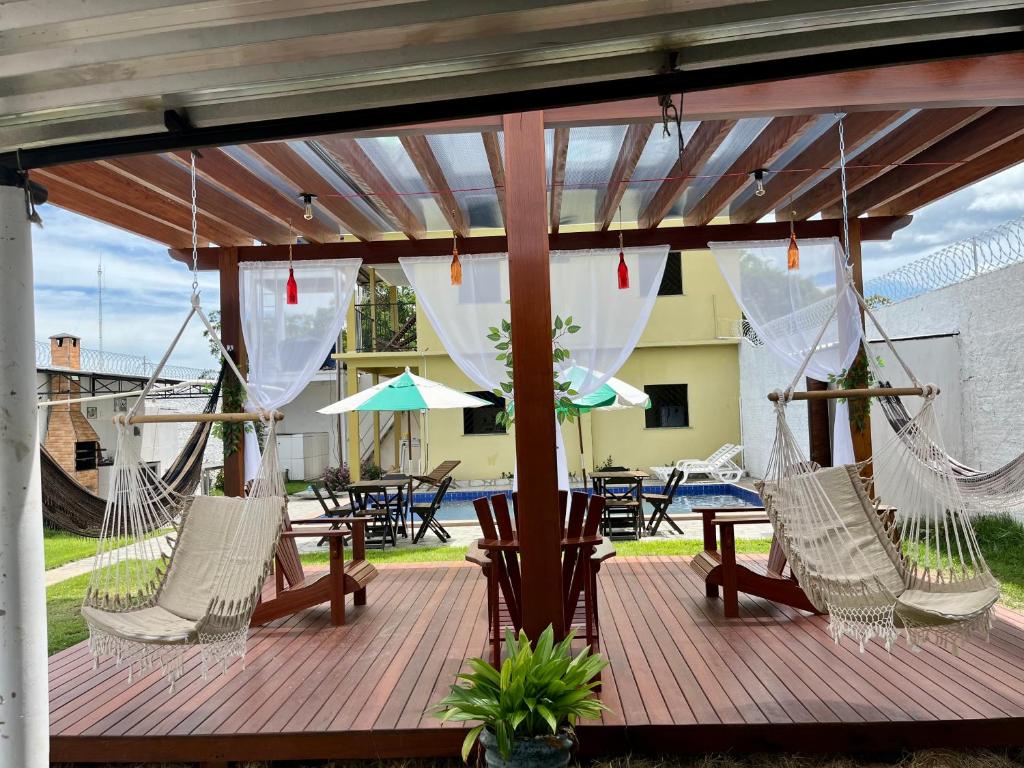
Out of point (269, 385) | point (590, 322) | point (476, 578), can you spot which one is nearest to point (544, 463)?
point (476, 578)

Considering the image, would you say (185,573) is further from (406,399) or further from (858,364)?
(858,364)

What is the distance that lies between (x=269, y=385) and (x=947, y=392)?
6.24 metres

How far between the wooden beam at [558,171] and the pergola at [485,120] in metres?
0.03

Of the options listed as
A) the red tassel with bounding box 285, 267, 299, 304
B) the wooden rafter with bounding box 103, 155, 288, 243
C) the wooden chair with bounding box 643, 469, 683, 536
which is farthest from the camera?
the wooden chair with bounding box 643, 469, 683, 536

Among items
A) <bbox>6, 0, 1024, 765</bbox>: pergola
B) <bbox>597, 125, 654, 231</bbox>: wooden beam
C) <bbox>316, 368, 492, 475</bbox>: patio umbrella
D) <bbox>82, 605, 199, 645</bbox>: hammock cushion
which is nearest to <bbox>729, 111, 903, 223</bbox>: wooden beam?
<bbox>6, 0, 1024, 765</bbox>: pergola

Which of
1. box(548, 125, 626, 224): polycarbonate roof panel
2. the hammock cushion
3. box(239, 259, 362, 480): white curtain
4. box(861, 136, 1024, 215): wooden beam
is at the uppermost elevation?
box(548, 125, 626, 224): polycarbonate roof panel

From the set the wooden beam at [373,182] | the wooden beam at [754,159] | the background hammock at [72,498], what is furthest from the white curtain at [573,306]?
the background hammock at [72,498]

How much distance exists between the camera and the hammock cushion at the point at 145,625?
254 cm

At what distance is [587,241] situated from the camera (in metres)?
5.76

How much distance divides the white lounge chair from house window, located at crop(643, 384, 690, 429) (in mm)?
931

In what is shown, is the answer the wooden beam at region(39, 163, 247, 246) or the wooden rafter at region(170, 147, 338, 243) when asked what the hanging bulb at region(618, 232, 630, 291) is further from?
the wooden beam at region(39, 163, 247, 246)

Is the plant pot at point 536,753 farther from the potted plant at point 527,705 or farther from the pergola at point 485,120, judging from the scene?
the pergola at point 485,120

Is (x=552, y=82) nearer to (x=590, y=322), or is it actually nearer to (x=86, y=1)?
(x=86, y=1)

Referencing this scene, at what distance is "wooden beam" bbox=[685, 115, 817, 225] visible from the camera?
12.5 ft
